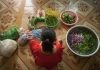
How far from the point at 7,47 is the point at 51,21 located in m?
0.57

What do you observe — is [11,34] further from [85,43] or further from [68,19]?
[85,43]

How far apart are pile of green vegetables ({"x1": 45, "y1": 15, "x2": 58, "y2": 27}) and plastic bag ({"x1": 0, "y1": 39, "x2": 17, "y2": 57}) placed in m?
0.45

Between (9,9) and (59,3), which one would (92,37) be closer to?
(59,3)

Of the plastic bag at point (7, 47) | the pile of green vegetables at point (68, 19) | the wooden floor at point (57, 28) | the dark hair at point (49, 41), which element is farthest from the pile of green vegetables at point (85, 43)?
the plastic bag at point (7, 47)

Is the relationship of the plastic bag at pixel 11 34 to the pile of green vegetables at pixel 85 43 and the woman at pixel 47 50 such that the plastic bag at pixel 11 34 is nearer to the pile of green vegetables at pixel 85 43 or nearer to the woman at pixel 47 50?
the woman at pixel 47 50

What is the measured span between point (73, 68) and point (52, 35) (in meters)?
0.48

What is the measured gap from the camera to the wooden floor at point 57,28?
1431mm

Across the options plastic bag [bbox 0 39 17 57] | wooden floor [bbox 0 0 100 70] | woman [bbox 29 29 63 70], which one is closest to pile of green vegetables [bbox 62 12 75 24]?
wooden floor [bbox 0 0 100 70]

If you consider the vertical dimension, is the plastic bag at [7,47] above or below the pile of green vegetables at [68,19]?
below

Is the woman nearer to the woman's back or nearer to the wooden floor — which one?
the woman's back

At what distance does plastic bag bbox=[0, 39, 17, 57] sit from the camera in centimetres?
141

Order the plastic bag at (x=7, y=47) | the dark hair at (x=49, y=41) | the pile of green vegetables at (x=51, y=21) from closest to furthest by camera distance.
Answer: the dark hair at (x=49, y=41), the plastic bag at (x=7, y=47), the pile of green vegetables at (x=51, y=21)

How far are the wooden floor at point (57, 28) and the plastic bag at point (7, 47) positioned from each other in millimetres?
56

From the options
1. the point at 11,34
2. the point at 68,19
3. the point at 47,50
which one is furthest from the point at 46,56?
the point at 68,19
